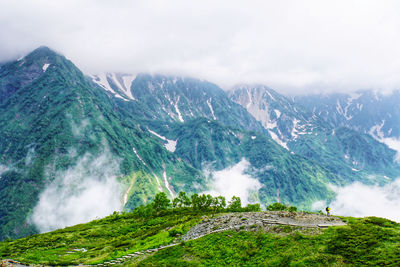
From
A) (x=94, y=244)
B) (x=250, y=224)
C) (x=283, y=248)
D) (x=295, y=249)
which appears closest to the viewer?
(x=295, y=249)

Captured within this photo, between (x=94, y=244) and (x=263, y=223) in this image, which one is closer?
(x=263, y=223)

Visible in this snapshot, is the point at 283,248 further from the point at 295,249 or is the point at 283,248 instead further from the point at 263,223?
the point at 263,223

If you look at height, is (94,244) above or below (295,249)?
below

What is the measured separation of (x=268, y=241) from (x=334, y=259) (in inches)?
429

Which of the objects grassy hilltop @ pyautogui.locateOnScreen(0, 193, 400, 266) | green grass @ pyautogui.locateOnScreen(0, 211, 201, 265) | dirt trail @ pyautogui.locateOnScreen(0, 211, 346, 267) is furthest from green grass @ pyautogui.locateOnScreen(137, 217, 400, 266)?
green grass @ pyautogui.locateOnScreen(0, 211, 201, 265)

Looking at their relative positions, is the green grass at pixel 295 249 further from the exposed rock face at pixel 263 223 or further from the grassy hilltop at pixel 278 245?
the exposed rock face at pixel 263 223

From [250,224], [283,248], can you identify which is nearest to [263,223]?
[250,224]

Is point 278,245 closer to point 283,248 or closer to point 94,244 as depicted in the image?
point 283,248

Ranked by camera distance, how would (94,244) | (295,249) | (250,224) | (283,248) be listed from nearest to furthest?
(295,249) → (283,248) → (250,224) → (94,244)

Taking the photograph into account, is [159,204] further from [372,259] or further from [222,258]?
[372,259]

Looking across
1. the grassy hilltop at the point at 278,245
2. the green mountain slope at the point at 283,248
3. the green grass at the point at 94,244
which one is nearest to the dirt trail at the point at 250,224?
the grassy hilltop at the point at 278,245

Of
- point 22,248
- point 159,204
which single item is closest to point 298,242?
point 22,248

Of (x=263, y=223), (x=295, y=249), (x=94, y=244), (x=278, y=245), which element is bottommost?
(x=94, y=244)

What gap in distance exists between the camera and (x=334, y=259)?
3362 centimetres
